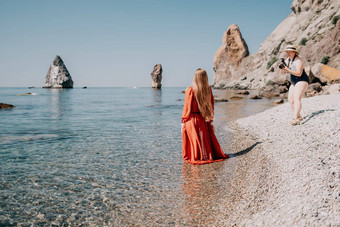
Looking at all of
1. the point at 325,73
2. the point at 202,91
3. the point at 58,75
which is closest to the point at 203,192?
the point at 202,91

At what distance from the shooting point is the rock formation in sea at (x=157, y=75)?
11788cm

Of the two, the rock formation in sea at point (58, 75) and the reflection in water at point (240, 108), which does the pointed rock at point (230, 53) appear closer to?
the reflection in water at point (240, 108)

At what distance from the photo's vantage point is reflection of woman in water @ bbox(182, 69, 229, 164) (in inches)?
254

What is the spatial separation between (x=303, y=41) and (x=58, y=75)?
123766 millimetres

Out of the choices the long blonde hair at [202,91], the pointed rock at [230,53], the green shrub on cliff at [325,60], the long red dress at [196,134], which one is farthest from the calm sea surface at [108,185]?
the pointed rock at [230,53]

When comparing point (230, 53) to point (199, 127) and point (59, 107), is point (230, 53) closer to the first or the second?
point (59, 107)

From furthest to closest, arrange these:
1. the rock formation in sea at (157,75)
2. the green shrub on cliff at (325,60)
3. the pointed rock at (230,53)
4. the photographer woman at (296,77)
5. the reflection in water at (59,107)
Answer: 1. the rock formation in sea at (157,75)
2. the pointed rock at (230,53)
3. the green shrub on cliff at (325,60)
4. the reflection in water at (59,107)
5. the photographer woman at (296,77)

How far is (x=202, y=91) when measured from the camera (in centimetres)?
633

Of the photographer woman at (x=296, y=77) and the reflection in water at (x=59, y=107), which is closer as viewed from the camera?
the photographer woman at (x=296, y=77)

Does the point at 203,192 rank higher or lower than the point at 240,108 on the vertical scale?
lower

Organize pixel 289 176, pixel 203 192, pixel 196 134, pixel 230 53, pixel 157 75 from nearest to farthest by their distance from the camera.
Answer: pixel 289 176 → pixel 203 192 → pixel 196 134 → pixel 230 53 → pixel 157 75

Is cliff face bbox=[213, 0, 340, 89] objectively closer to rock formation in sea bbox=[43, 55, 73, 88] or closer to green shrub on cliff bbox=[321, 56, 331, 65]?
green shrub on cliff bbox=[321, 56, 331, 65]

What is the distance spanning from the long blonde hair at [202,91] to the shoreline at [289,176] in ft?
5.26

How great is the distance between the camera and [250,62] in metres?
82.8
